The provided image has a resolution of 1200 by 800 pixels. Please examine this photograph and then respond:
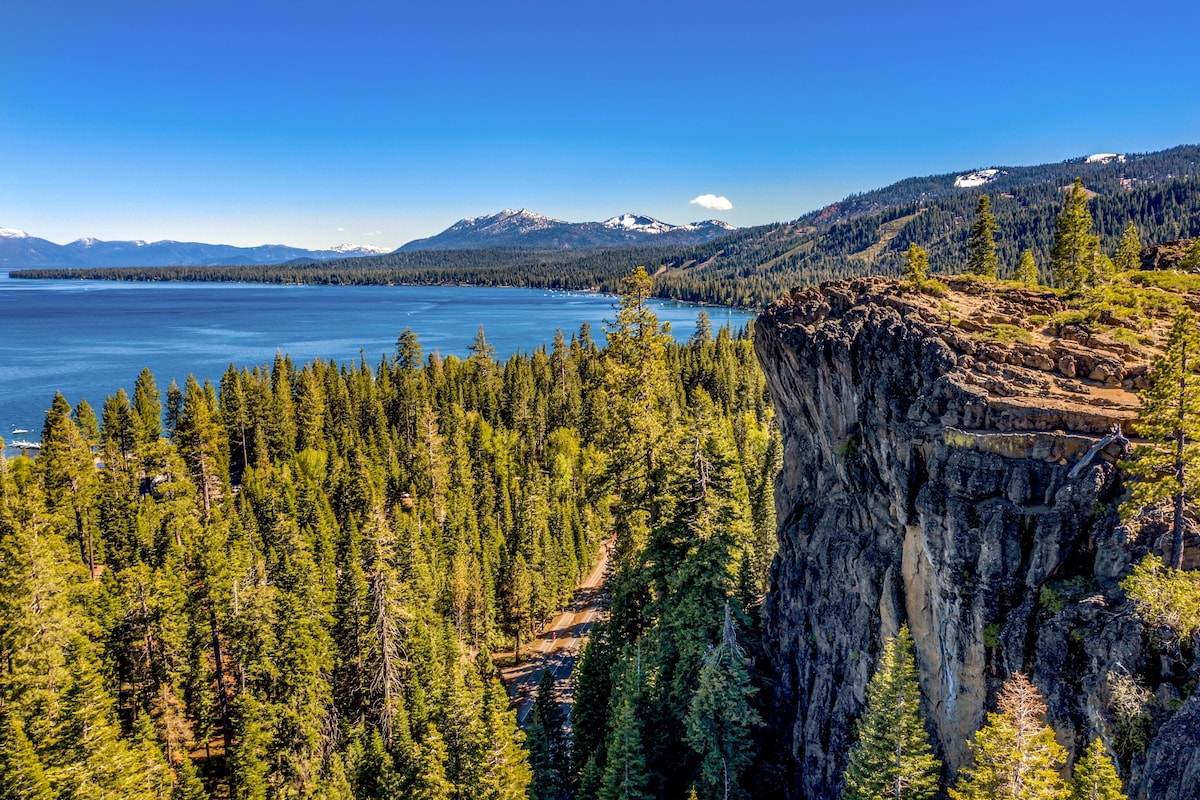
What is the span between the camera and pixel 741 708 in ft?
76.8

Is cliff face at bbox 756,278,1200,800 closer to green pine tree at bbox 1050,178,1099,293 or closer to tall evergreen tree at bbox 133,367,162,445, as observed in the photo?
green pine tree at bbox 1050,178,1099,293

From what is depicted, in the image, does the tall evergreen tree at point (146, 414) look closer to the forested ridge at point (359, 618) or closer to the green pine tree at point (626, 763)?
the forested ridge at point (359, 618)

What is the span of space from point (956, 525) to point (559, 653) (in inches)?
1453

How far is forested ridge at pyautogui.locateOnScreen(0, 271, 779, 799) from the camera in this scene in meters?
25.4

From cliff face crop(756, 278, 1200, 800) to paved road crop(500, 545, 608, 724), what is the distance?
1924 centimetres

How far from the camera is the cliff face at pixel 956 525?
50.4 ft

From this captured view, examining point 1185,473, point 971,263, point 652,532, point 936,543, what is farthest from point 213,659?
point 971,263

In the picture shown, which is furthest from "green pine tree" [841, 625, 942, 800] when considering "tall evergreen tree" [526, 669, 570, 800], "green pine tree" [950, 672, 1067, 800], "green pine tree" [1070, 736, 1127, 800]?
"tall evergreen tree" [526, 669, 570, 800]

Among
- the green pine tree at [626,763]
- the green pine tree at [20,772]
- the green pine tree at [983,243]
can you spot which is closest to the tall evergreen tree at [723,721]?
the green pine tree at [626,763]

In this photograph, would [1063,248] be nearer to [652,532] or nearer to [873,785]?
[652,532]

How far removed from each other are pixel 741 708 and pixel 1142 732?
12.2 meters

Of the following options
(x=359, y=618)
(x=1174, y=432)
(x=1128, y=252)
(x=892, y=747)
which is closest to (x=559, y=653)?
(x=359, y=618)

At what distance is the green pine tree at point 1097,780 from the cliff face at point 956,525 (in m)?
1.26

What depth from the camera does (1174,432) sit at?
14.3 m
